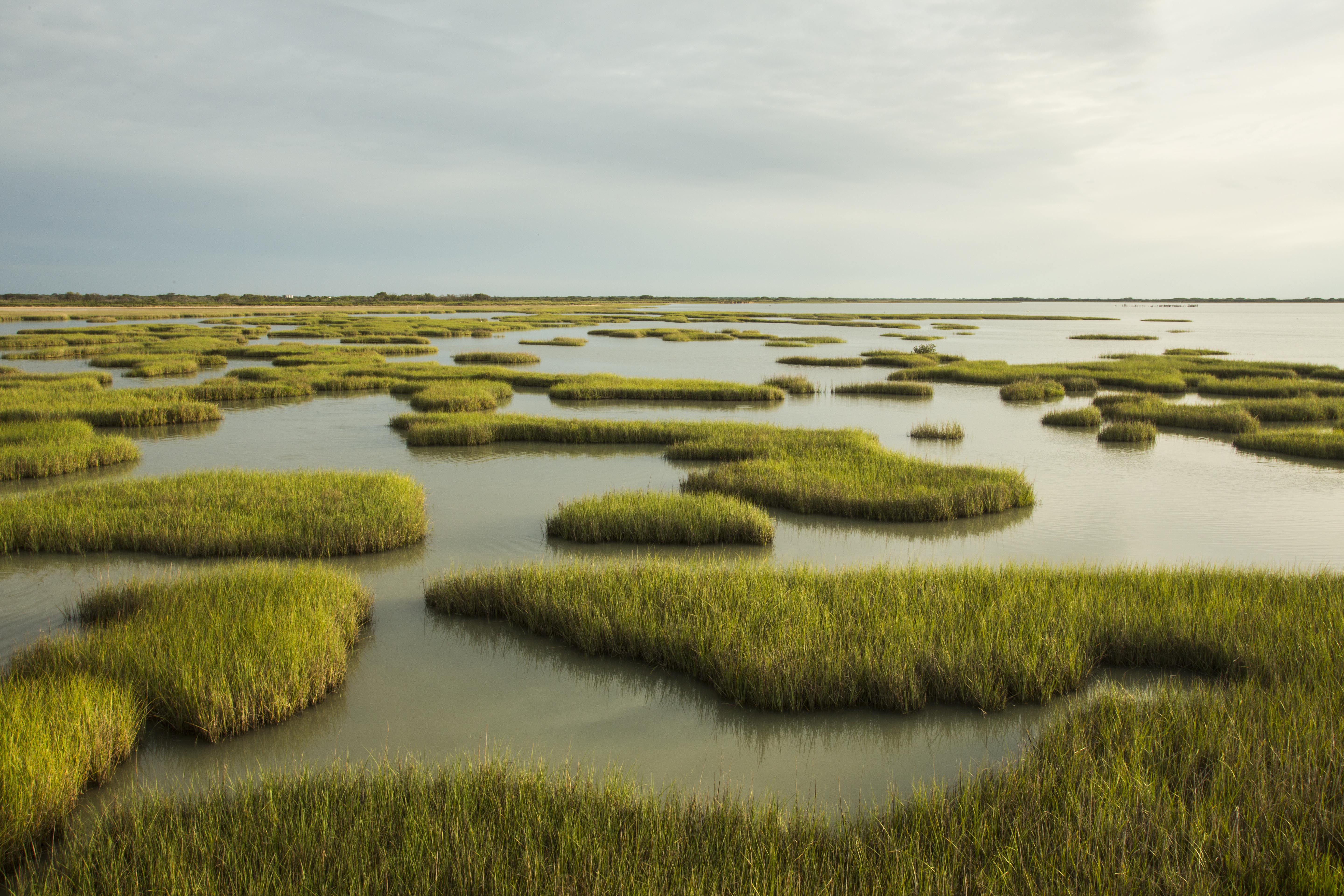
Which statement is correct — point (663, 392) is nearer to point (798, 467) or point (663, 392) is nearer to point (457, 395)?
point (457, 395)

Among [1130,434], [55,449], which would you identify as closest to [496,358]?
[55,449]

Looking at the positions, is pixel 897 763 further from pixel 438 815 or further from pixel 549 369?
pixel 549 369

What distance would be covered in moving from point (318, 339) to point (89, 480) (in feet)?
140

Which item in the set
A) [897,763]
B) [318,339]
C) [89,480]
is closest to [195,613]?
[897,763]

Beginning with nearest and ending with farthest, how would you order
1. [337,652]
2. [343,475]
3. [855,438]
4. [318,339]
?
[337,652], [343,475], [855,438], [318,339]

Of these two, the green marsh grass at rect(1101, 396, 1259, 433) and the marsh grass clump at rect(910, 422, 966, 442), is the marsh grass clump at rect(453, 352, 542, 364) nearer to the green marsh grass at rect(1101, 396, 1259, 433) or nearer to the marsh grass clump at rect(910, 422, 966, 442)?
the marsh grass clump at rect(910, 422, 966, 442)

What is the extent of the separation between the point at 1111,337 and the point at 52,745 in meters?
75.2

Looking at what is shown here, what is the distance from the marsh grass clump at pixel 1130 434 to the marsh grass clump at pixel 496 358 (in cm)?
2673

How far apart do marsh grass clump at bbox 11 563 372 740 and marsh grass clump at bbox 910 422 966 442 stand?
1602 cm

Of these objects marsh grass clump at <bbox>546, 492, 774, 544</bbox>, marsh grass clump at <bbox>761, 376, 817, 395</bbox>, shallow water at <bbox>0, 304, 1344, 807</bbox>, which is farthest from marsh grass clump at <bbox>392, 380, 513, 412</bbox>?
marsh grass clump at <bbox>546, 492, 774, 544</bbox>

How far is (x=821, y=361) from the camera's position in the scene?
4275cm

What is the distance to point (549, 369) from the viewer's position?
37.8 m

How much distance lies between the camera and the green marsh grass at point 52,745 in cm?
444

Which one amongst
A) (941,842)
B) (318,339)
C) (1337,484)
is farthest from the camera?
(318,339)
